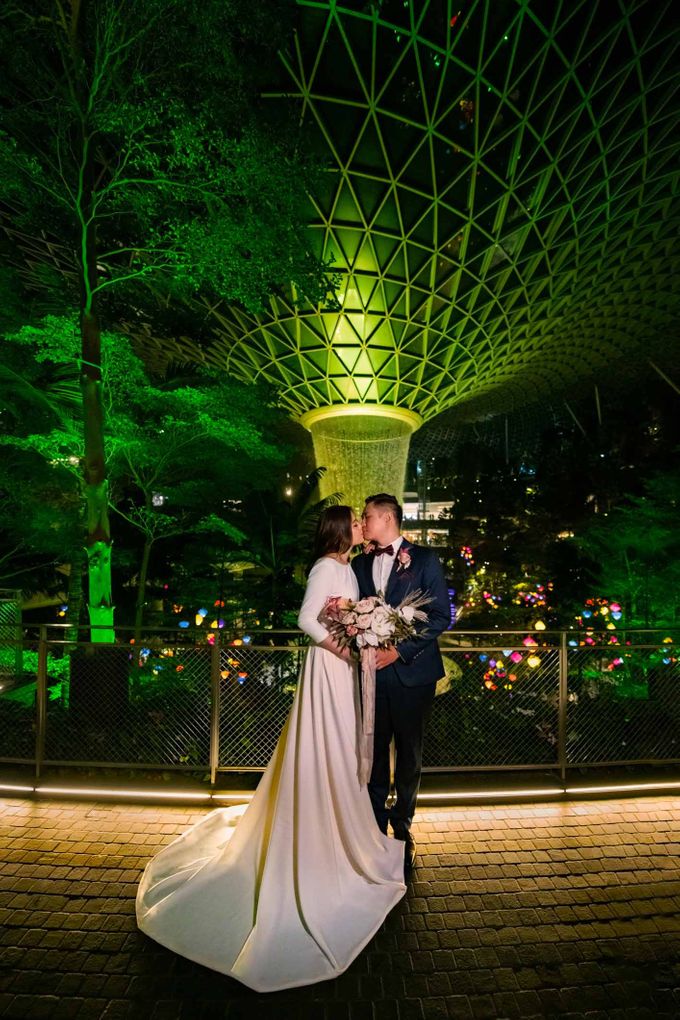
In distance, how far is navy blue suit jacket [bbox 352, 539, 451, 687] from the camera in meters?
3.57

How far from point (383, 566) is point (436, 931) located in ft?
7.78

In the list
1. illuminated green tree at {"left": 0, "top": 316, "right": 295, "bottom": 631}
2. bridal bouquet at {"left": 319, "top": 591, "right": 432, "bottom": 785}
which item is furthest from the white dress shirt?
illuminated green tree at {"left": 0, "top": 316, "right": 295, "bottom": 631}

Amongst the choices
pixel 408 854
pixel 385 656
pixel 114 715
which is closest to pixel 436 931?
pixel 408 854

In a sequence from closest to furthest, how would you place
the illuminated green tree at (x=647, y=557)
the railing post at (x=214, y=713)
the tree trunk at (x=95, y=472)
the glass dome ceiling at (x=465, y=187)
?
the railing post at (x=214, y=713), the tree trunk at (x=95, y=472), the illuminated green tree at (x=647, y=557), the glass dome ceiling at (x=465, y=187)

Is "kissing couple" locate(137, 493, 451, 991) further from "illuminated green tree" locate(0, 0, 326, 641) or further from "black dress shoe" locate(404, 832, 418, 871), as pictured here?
"illuminated green tree" locate(0, 0, 326, 641)

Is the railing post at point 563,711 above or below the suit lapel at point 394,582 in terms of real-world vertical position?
below

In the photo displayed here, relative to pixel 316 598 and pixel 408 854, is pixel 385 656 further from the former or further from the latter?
pixel 408 854

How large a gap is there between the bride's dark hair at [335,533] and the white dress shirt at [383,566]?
385 mm

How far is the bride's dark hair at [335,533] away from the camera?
3.43 meters

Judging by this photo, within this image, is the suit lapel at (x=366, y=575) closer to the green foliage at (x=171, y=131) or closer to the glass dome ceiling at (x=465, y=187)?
the green foliage at (x=171, y=131)

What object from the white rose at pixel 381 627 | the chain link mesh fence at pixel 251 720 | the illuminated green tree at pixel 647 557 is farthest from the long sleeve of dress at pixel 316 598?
the illuminated green tree at pixel 647 557

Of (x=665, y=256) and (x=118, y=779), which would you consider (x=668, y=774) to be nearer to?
(x=118, y=779)

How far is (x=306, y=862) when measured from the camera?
316 cm

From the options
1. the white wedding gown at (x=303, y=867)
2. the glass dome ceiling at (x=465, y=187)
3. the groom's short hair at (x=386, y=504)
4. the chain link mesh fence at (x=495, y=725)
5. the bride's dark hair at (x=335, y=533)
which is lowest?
the chain link mesh fence at (x=495, y=725)
